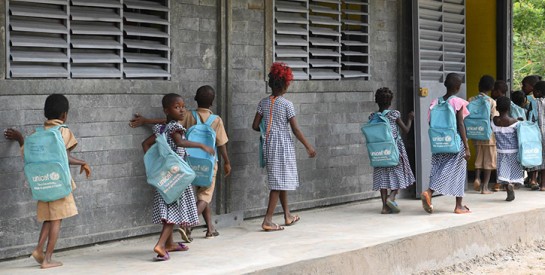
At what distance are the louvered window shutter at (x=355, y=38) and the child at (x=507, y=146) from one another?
5.97ft

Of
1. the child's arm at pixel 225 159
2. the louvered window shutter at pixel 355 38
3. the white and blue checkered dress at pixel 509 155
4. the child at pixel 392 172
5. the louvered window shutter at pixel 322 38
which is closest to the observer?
the child's arm at pixel 225 159

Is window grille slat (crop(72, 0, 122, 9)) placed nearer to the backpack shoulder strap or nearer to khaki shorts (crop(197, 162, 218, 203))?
the backpack shoulder strap

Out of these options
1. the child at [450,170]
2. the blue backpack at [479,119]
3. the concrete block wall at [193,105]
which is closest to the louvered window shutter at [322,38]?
the concrete block wall at [193,105]

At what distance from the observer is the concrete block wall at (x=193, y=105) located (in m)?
6.90

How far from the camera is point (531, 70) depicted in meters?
23.2

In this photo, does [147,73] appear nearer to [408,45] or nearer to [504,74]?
[408,45]

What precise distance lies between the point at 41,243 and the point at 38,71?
131cm

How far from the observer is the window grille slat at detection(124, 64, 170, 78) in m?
7.81

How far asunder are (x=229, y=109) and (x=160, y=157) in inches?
77.2


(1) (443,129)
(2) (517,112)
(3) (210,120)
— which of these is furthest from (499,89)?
(3) (210,120)

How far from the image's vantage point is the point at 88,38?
24.6ft

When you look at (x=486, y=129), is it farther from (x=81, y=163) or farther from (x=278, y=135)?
(x=81, y=163)

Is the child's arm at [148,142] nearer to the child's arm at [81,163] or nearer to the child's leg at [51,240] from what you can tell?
the child's arm at [81,163]

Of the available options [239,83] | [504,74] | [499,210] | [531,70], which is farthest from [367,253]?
[531,70]
